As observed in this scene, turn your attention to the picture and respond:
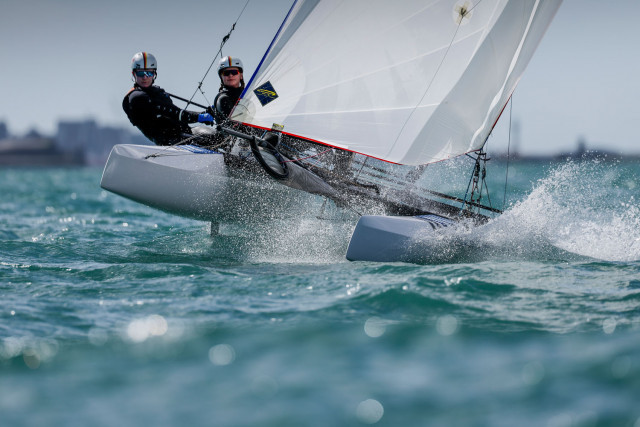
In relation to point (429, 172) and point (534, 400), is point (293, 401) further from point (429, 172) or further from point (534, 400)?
point (429, 172)

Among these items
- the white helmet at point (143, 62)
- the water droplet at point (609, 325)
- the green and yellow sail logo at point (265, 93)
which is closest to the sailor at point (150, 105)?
the white helmet at point (143, 62)

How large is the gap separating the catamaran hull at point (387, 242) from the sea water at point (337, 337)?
13cm

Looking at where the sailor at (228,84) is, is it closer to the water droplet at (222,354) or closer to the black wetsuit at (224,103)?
the black wetsuit at (224,103)

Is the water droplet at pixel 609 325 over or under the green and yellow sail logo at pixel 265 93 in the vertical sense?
under

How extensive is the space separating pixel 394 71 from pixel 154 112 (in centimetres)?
236

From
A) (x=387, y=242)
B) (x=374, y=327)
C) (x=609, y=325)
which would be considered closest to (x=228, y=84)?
(x=387, y=242)

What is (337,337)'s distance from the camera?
→ 303 centimetres

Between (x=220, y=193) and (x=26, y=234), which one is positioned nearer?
(x=220, y=193)

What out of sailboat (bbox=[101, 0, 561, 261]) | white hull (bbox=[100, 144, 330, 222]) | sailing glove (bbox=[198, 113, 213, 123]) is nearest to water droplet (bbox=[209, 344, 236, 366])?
sailboat (bbox=[101, 0, 561, 261])

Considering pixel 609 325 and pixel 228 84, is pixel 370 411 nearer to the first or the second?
pixel 609 325

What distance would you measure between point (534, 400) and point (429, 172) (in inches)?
181

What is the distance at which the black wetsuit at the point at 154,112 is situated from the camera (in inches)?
255

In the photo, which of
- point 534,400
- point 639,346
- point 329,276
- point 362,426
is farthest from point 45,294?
point 639,346

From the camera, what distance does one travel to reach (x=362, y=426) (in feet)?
7.36
